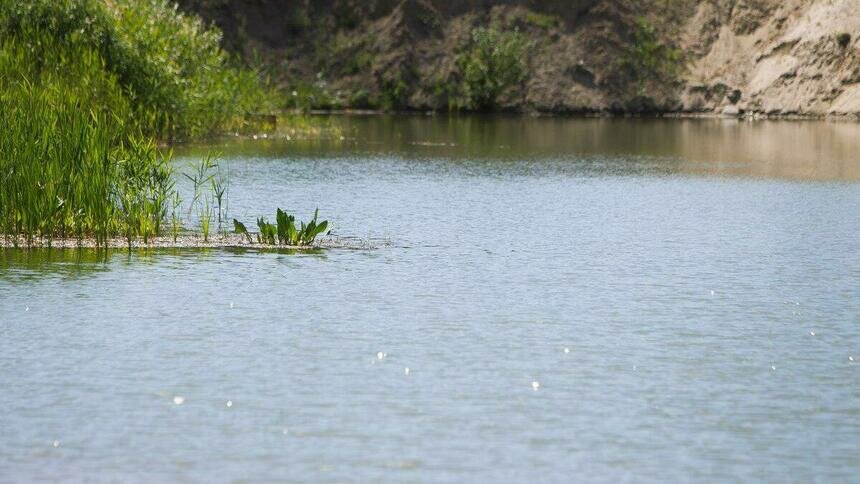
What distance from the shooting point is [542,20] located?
2047 inches

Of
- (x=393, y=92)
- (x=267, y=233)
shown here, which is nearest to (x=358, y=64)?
(x=393, y=92)

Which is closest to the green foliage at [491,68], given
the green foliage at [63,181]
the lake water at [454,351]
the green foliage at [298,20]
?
→ the green foliage at [298,20]

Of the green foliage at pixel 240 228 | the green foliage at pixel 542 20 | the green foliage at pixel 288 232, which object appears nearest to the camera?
the green foliage at pixel 288 232

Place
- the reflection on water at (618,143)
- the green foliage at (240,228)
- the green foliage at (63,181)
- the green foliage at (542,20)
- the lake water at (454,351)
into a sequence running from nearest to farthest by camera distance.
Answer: the lake water at (454,351), the green foliage at (63,181), the green foliage at (240,228), the reflection on water at (618,143), the green foliage at (542,20)

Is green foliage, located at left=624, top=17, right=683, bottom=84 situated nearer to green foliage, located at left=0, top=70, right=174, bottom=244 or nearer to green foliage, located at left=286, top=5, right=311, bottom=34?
green foliage, located at left=286, top=5, right=311, bottom=34

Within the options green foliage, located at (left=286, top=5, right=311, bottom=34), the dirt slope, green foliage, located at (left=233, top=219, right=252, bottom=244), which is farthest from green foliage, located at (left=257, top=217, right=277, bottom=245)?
green foliage, located at (left=286, top=5, right=311, bottom=34)

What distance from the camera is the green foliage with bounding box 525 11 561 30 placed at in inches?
2041

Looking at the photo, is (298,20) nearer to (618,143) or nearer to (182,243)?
(618,143)

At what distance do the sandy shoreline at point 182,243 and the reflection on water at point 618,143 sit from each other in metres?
11.3

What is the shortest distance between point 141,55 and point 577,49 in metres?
27.6

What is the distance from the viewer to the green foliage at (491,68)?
48781mm

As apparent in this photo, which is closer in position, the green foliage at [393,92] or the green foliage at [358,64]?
the green foliage at [393,92]

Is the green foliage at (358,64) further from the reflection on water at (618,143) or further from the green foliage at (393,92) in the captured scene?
the reflection on water at (618,143)

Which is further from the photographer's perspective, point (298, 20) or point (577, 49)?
point (298, 20)
